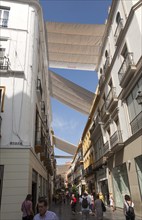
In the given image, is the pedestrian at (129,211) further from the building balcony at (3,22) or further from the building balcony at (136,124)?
the building balcony at (3,22)

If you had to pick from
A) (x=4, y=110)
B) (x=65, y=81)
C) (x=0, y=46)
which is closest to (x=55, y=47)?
(x=65, y=81)

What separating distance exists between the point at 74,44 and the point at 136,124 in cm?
1245

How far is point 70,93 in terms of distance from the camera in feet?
84.4

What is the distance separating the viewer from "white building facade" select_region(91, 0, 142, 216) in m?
10.7

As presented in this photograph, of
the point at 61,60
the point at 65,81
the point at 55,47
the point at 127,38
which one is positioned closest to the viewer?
the point at 127,38

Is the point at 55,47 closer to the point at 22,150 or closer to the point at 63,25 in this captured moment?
the point at 63,25

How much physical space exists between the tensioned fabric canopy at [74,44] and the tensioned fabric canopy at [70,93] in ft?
7.28

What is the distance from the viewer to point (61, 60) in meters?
22.4

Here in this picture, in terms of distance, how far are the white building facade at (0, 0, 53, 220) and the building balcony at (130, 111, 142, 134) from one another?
214 inches

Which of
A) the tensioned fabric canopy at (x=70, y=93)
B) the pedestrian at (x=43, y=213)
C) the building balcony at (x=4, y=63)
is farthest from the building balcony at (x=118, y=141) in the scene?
the tensioned fabric canopy at (x=70, y=93)

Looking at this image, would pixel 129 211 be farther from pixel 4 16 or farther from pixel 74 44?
pixel 74 44

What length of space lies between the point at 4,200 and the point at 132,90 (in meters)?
8.56

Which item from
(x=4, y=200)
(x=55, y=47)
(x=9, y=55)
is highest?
(x=55, y=47)

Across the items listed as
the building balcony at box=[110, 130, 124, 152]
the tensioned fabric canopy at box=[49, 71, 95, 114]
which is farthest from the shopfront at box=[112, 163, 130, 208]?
the tensioned fabric canopy at box=[49, 71, 95, 114]
